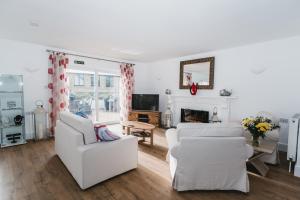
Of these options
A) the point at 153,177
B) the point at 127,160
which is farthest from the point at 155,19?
the point at 153,177

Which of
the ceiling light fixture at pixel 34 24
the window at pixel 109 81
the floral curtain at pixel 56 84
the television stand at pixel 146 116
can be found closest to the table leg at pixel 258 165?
the television stand at pixel 146 116

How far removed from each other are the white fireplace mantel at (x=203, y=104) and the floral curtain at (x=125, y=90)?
1559mm

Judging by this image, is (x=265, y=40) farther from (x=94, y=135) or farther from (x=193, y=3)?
(x=94, y=135)

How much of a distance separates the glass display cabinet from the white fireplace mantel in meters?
4.19

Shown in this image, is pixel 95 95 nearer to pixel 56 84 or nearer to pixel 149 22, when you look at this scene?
pixel 56 84

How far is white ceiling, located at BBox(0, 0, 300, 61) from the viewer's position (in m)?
2.04

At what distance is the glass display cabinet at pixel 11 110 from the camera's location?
3.51 meters

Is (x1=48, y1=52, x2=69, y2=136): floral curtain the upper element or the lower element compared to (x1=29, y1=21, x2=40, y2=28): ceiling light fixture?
lower

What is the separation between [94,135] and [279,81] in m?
3.85

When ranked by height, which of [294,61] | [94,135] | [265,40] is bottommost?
[94,135]

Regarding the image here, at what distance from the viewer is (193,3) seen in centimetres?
198

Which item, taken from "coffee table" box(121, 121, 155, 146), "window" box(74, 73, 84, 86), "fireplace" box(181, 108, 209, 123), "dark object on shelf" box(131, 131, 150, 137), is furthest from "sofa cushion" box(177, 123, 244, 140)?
"window" box(74, 73, 84, 86)

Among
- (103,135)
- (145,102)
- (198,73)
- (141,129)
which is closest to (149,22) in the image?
(103,135)

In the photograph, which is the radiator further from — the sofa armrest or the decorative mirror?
the sofa armrest
